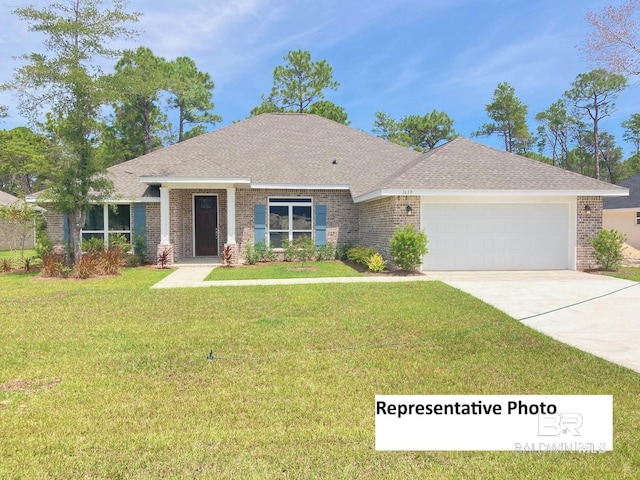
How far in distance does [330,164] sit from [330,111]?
14.3 metres

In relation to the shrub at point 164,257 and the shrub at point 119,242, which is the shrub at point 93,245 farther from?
the shrub at point 164,257

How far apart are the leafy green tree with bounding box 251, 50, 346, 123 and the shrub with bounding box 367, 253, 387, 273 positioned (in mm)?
22785

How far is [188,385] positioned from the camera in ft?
14.5

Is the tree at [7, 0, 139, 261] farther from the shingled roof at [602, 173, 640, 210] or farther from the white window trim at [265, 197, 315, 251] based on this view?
the shingled roof at [602, 173, 640, 210]

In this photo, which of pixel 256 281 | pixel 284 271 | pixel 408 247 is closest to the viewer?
pixel 256 281

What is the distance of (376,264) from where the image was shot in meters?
13.4

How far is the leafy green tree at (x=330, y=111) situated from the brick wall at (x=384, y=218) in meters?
16.0

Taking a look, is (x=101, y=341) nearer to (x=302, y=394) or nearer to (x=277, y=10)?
(x=302, y=394)

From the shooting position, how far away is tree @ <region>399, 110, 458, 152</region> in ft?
127

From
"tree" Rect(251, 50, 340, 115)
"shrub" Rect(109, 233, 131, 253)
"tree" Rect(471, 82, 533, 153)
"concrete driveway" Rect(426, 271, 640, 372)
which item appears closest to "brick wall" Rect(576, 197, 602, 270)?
"concrete driveway" Rect(426, 271, 640, 372)

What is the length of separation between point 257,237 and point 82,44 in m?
8.77

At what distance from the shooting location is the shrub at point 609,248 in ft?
44.3

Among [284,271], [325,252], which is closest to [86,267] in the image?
[284,271]

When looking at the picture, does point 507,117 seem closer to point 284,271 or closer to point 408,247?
point 408,247
